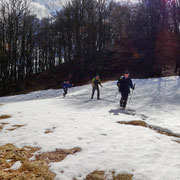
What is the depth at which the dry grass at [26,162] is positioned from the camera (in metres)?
3.14

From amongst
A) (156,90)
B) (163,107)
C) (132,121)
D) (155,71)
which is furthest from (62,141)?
(155,71)

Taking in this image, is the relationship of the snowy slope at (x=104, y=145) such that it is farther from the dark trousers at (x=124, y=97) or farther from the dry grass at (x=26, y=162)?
the dark trousers at (x=124, y=97)

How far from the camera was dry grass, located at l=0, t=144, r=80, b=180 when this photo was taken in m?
3.14

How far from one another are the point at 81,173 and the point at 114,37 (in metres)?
35.4

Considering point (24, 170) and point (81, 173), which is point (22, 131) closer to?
point (24, 170)

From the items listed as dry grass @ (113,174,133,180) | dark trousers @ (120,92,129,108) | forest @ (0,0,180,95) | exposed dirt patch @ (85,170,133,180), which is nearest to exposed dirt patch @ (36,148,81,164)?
exposed dirt patch @ (85,170,133,180)

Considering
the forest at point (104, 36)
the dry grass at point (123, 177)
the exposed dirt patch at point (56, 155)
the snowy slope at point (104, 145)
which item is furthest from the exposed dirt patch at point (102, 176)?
the forest at point (104, 36)

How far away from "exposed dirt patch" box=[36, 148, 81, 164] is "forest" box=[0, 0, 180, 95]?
20.0 meters

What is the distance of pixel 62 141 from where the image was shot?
189 inches

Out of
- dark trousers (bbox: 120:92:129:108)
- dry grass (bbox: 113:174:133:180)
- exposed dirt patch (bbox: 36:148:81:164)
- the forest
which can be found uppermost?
the forest

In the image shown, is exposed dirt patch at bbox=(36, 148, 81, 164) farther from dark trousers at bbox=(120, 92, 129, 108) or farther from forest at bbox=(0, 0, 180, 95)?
forest at bbox=(0, 0, 180, 95)

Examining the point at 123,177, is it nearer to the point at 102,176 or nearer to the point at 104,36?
the point at 102,176

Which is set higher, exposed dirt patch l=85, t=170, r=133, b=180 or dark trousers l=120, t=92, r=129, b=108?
dark trousers l=120, t=92, r=129, b=108

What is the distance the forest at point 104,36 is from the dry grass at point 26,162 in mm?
20499
